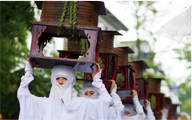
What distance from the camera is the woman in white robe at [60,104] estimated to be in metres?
5.81

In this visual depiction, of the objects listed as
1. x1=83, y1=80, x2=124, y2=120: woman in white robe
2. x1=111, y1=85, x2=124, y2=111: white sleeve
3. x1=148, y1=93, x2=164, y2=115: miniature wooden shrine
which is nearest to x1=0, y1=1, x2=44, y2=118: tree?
x1=148, y1=93, x2=164, y2=115: miniature wooden shrine

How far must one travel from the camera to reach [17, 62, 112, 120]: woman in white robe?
5.81m

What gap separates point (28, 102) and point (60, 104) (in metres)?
0.52

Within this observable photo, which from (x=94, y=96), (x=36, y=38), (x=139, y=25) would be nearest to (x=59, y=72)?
(x=36, y=38)

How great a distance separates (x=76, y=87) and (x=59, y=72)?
17.6ft

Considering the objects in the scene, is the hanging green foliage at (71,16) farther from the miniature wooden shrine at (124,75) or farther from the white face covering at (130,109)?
the white face covering at (130,109)

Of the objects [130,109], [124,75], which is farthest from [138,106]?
[130,109]

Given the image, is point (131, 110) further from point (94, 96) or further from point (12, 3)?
point (12, 3)

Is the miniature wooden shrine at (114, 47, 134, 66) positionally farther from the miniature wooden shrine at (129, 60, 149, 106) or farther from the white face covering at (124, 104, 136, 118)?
the white face covering at (124, 104, 136, 118)

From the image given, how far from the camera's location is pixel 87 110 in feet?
19.8

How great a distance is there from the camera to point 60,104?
598 centimetres

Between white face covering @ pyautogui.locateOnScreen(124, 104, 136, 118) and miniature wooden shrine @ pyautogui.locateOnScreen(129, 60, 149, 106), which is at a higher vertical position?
miniature wooden shrine @ pyautogui.locateOnScreen(129, 60, 149, 106)

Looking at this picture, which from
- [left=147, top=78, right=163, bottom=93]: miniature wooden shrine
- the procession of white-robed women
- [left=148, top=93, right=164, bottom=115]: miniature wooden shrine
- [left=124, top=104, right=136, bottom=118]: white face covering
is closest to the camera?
the procession of white-robed women

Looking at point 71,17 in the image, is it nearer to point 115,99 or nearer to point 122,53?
point 115,99
